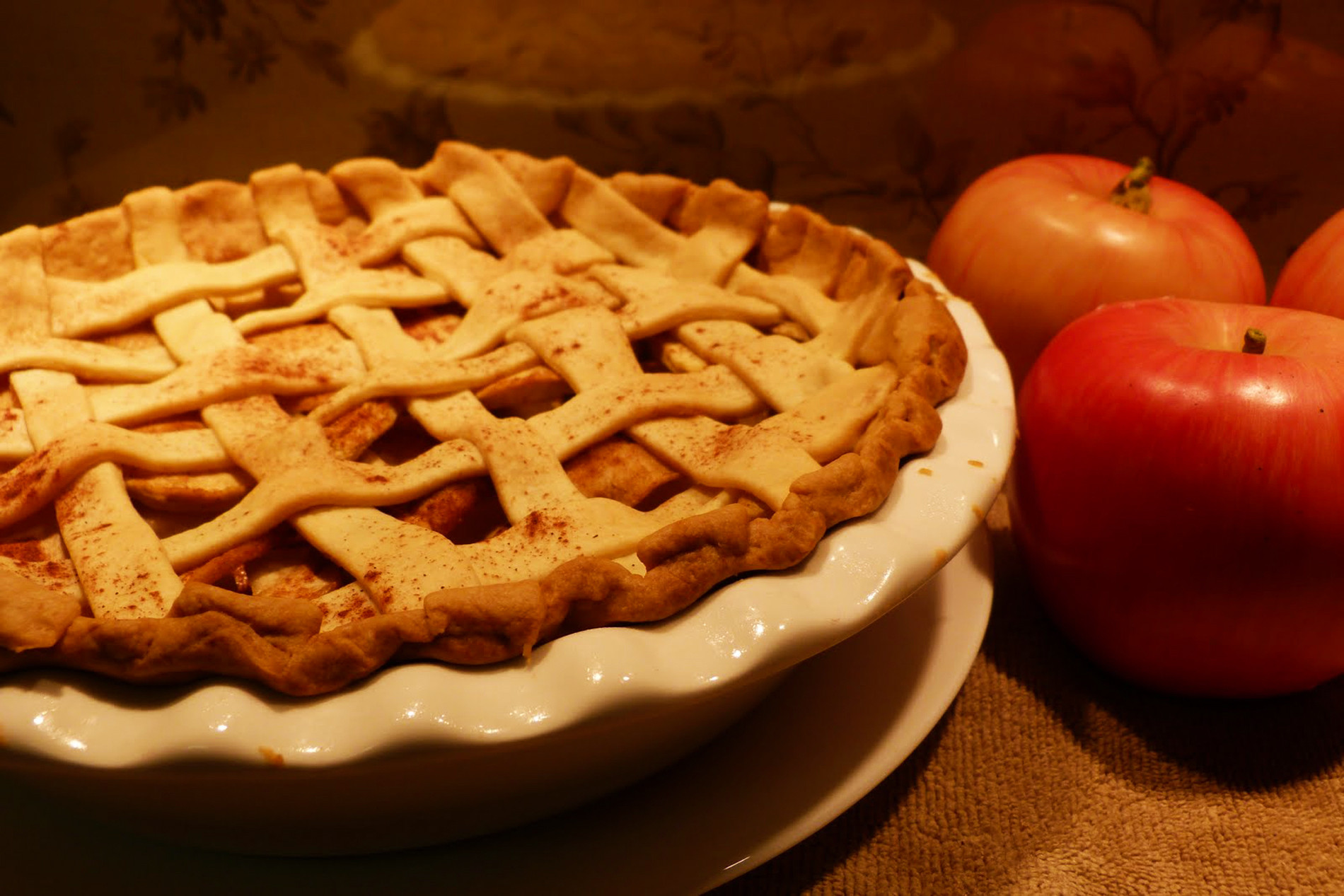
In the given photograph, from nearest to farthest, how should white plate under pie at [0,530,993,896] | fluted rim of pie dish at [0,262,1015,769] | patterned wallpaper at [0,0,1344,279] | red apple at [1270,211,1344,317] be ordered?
fluted rim of pie dish at [0,262,1015,769]
white plate under pie at [0,530,993,896]
red apple at [1270,211,1344,317]
patterned wallpaper at [0,0,1344,279]

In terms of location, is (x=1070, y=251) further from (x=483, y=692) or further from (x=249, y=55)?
(x=249, y=55)

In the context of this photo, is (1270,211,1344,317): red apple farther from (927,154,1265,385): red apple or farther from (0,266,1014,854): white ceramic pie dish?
(0,266,1014,854): white ceramic pie dish

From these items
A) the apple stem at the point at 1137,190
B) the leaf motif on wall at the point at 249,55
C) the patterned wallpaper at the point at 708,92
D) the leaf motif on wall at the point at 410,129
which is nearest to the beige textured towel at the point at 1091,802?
the apple stem at the point at 1137,190

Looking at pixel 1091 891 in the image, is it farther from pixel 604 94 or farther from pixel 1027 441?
pixel 604 94

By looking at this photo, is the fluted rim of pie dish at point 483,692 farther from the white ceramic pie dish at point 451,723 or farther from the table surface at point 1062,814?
the table surface at point 1062,814

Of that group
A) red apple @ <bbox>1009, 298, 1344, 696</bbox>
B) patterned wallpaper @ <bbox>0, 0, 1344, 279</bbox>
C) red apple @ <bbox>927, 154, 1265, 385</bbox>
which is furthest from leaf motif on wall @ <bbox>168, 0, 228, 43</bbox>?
red apple @ <bbox>1009, 298, 1344, 696</bbox>

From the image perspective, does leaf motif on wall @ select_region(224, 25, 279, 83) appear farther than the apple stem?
Yes

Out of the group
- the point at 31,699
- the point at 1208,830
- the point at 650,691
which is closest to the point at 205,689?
the point at 31,699
